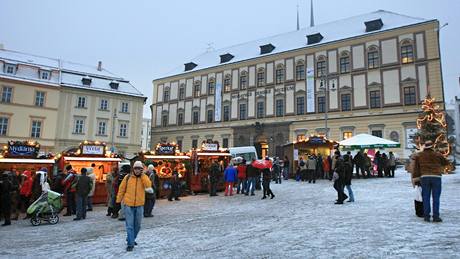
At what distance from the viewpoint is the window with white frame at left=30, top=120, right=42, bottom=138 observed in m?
36.7

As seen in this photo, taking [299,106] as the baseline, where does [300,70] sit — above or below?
above

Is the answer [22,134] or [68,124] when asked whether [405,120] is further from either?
[22,134]

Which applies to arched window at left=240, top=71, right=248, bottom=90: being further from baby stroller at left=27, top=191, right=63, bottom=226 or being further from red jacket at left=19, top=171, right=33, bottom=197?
baby stroller at left=27, top=191, right=63, bottom=226

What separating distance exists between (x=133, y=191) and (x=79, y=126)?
3710 centimetres

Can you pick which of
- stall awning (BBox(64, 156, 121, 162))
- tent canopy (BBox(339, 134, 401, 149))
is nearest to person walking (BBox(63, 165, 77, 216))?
stall awning (BBox(64, 156, 121, 162))

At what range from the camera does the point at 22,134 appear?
35938 mm

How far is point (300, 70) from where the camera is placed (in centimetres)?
3959

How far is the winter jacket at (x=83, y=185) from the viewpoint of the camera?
11.1 m

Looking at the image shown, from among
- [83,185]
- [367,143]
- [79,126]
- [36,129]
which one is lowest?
[83,185]

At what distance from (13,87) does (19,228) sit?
1235 inches

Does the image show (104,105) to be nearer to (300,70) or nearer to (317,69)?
(300,70)

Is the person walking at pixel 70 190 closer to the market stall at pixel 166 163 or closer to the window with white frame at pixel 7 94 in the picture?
the market stall at pixel 166 163

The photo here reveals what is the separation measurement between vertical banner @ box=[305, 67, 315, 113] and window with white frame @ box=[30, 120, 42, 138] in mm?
29276

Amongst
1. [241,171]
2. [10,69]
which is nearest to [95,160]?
[241,171]
